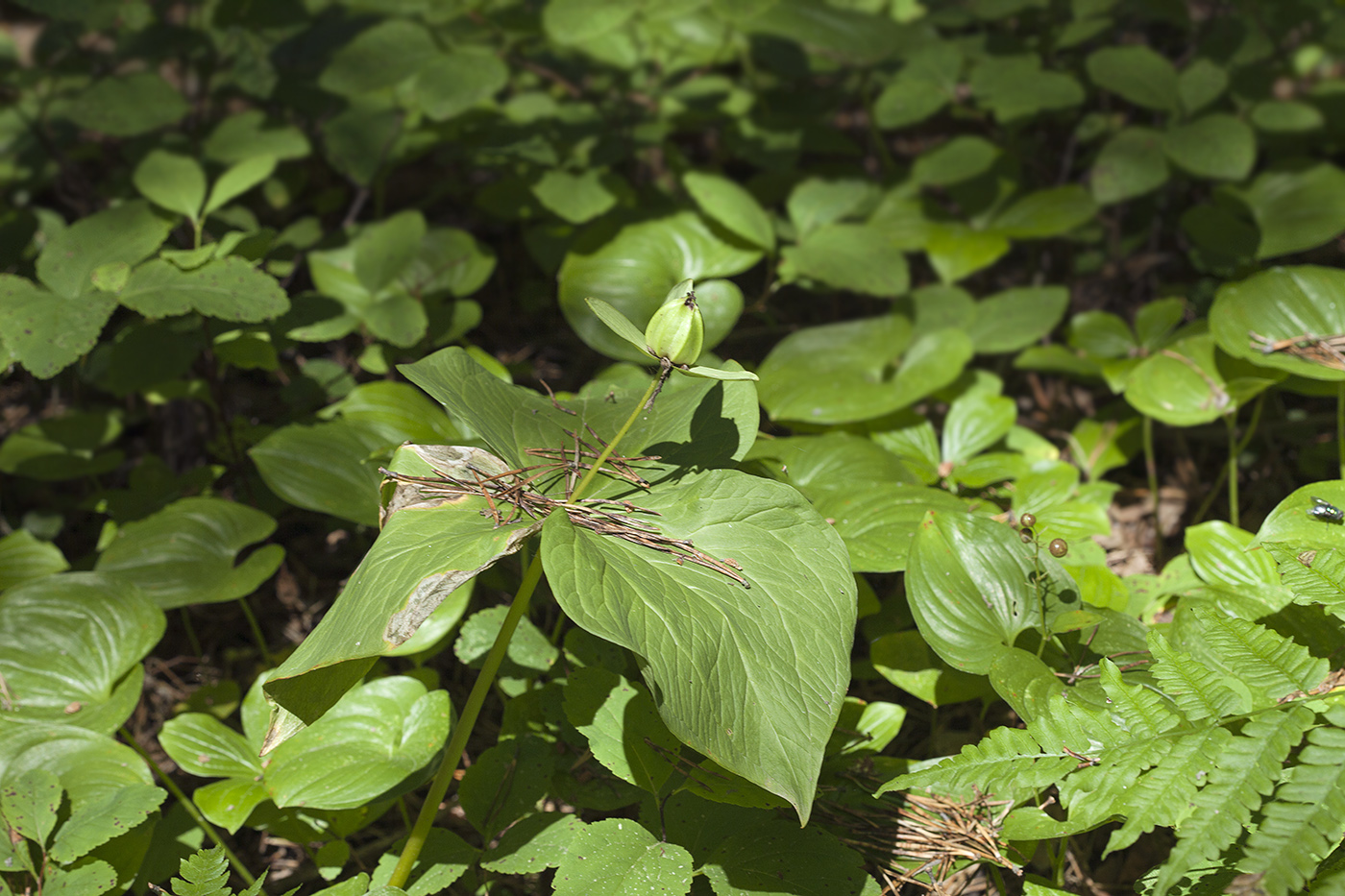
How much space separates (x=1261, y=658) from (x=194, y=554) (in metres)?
1.80

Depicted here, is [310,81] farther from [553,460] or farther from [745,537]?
[745,537]

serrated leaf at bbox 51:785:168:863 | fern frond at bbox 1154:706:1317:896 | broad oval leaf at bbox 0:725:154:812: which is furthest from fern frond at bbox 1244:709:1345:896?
broad oval leaf at bbox 0:725:154:812

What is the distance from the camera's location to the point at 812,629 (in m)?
1.01

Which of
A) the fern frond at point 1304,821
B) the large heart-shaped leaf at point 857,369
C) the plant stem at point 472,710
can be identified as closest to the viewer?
the fern frond at point 1304,821

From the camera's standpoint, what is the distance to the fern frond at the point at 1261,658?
96 cm

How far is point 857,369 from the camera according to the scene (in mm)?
2121

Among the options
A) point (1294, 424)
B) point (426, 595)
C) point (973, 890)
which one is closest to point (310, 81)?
point (426, 595)

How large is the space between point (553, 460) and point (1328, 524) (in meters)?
1.15

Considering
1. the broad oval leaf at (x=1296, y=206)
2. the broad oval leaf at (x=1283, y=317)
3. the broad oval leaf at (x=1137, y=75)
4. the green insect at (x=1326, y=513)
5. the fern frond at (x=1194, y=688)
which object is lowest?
the fern frond at (x=1194, y=688)

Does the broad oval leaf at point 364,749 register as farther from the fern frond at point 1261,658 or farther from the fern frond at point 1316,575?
the fern frond at point 1316,575

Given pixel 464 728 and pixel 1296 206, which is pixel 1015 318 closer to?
pixel 1296 206

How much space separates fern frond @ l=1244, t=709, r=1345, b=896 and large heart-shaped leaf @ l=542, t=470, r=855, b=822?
418 mm

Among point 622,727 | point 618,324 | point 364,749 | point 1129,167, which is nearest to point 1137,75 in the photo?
point 1129,167

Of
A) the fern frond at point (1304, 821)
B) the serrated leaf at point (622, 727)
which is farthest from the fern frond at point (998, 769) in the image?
the serrated leaf at point (622, 727)
